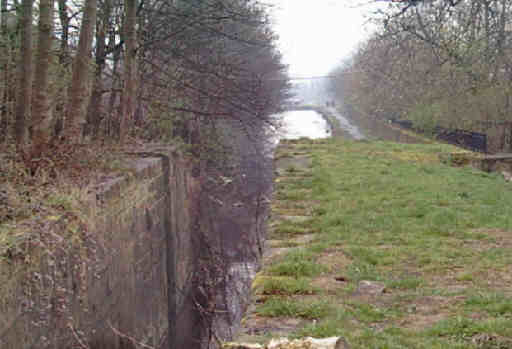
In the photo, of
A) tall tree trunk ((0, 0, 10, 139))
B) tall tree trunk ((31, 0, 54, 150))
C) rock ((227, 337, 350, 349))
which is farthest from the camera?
tall tree trunk ((0, 0, 10, 139))

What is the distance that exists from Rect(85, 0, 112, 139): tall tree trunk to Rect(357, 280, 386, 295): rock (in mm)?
7807

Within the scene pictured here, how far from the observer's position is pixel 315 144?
53.7ft

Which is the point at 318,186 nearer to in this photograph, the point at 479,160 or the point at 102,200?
the point at 102,200

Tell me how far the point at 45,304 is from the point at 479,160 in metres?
12.2

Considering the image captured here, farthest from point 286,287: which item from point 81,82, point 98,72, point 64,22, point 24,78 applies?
point 98,72

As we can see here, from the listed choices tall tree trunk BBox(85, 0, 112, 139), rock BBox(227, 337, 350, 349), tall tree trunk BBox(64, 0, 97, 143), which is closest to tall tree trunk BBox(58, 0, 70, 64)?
tall tree trunk BBox(85, 0, 112, 139)

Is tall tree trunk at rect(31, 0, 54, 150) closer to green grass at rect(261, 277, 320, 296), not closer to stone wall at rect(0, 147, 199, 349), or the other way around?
stone wall at rect(0, 147, 199, 349)

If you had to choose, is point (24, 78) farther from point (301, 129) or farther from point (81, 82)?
point (301, 129)

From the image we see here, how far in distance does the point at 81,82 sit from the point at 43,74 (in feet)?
2.46

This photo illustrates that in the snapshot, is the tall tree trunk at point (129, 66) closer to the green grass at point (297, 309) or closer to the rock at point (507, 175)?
the green grass at point (297, 309)

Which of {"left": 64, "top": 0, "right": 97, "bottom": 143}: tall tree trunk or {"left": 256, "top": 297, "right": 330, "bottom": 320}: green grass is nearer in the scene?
{"left": 256, "top": 297, "right": 330, "bottom": 320}: green grass

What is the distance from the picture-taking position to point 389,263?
545 centimetres

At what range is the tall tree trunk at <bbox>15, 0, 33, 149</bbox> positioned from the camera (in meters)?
7.01

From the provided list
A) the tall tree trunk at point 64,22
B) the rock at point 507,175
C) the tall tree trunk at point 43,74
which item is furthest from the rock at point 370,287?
the rock at point 507,175
